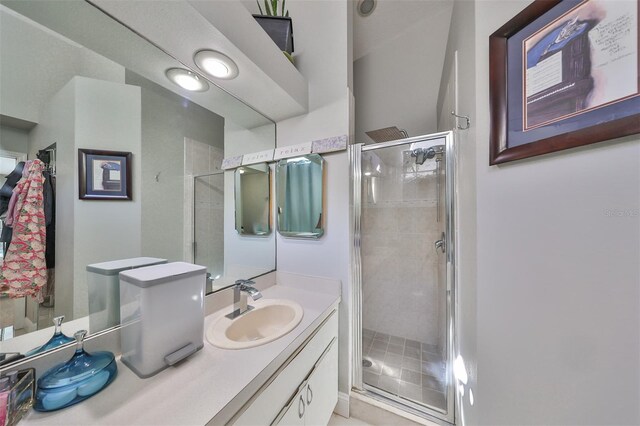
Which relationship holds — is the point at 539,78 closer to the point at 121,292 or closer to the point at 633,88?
the point at 633,88

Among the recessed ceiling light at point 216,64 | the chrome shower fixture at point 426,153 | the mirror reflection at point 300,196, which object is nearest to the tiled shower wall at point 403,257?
the chrome shower fixture at point 426,153

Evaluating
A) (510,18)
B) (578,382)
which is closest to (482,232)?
(578,382)

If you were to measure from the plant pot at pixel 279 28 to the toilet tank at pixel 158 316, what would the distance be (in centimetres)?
155

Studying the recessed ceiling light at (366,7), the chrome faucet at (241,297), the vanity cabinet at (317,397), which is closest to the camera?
the vanity cabinet at (317,397)

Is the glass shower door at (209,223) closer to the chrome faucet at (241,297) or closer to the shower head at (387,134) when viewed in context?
the chrome faucet at (241,297)

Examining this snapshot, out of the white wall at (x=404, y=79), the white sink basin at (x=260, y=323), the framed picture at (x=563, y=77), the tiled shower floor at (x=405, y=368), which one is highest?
the white wall at (x=404, y=79)

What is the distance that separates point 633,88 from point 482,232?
0.50 m

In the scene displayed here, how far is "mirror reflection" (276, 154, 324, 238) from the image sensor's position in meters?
1.42

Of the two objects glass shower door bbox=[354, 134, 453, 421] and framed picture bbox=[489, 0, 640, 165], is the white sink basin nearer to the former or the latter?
glass shower door bbox=[354, 134, 453, 421]

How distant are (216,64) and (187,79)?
183mm

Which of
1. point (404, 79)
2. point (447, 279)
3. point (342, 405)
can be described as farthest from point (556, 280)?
point (404, 79)

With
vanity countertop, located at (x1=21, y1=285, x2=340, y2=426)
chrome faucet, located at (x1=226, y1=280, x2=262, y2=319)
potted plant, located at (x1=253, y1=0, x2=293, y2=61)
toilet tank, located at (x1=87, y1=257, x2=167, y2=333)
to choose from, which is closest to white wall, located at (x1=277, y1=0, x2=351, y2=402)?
potted plant, located at (x1=253, y1=0, x2=293, y2=61)

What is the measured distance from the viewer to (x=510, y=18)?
0.73 m

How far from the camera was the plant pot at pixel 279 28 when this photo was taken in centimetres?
142
